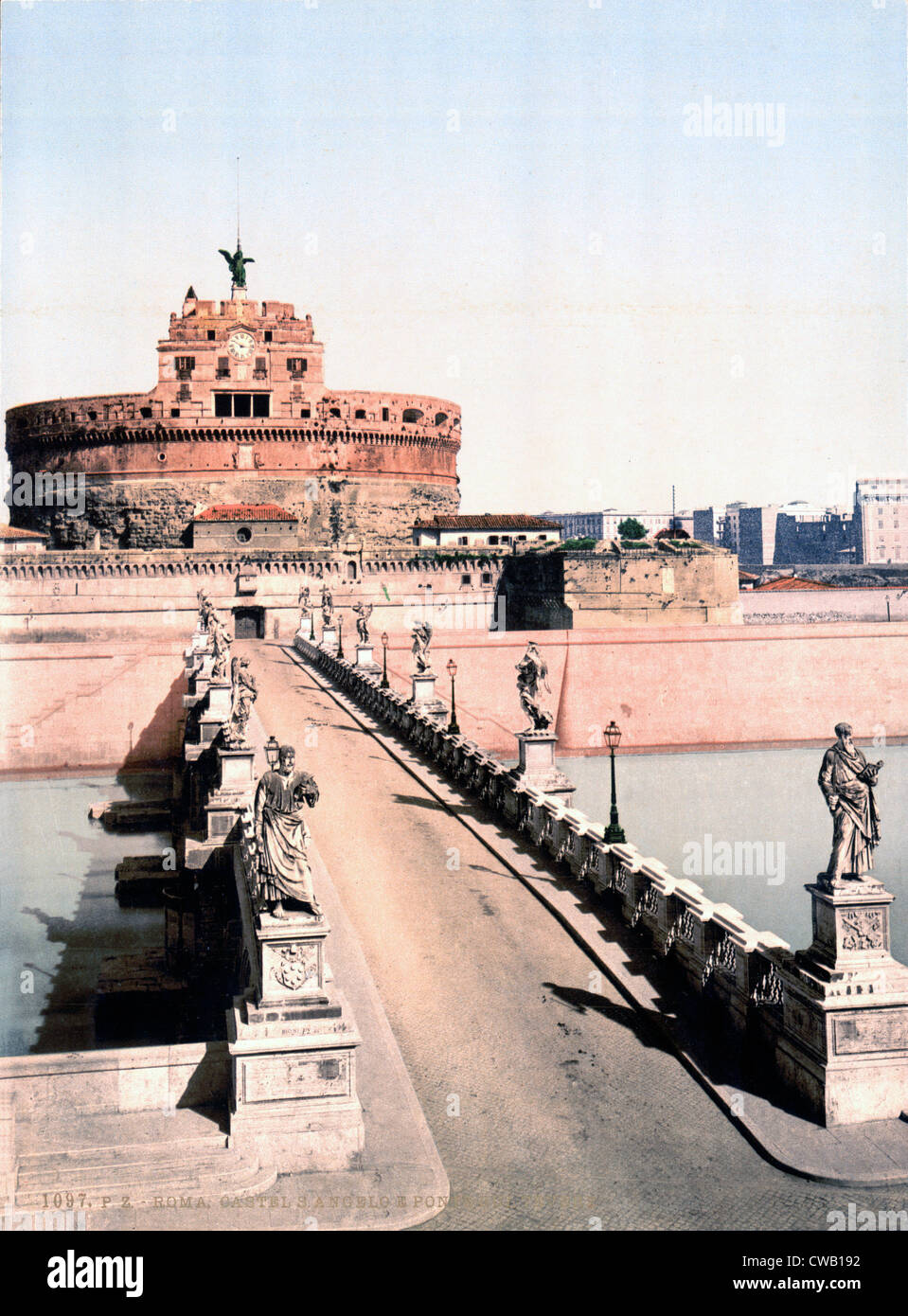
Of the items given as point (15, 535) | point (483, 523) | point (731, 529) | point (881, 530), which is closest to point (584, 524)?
point (731, 529)

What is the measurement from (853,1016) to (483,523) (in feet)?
216

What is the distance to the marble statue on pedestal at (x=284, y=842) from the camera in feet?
32.2

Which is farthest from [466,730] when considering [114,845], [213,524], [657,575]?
[213,524]

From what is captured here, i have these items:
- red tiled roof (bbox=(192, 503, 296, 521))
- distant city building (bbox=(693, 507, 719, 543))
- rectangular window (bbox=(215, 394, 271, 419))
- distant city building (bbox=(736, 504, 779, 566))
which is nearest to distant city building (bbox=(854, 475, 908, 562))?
distant city building (bbox=(736, 504, 779, 566))

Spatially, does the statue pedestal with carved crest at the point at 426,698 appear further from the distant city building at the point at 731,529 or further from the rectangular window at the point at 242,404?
the distant city building at the point at 731,529

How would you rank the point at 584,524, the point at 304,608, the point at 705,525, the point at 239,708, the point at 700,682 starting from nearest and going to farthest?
the point at 239,708 → the point at 700,682 → the point at 304,608 → the point at 705,525 → the point at 584,524

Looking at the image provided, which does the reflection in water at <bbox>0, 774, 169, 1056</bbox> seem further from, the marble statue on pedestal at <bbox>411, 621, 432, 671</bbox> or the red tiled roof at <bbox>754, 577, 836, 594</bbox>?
the red tiled roof at <bbox>754, 577, 836, 594</bbox>

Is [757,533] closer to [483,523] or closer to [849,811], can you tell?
[483,523]

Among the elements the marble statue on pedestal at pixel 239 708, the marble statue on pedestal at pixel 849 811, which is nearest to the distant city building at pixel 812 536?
the marble statue on pedestal at pixel 239 708

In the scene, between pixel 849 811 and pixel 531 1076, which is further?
pixel 531 1076

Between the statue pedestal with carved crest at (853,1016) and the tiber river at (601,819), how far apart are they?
12170 mm

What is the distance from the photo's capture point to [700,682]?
47906 mm

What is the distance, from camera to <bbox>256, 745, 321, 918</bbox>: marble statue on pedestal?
980 cm
